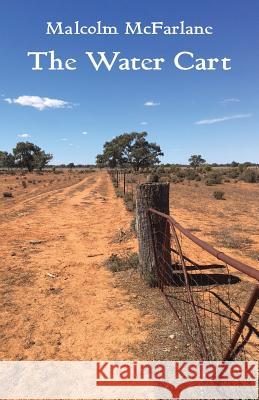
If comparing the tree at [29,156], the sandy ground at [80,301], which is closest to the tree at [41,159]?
the tree at [29,156]

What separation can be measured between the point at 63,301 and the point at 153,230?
1.92 meters

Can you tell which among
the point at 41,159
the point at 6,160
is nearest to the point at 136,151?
the point at 41,159

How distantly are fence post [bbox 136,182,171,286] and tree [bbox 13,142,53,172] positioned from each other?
92478 mm

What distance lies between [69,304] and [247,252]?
4802 mm

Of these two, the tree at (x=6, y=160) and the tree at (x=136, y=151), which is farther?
the tree at (x=6, y=160)

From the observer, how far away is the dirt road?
4.39m

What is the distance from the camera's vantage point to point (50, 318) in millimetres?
5164

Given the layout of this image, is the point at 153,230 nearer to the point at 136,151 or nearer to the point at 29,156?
the point at 136,151

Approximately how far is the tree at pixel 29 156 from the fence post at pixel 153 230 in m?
92.5

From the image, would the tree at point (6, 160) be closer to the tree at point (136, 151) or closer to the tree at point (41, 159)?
the tree at point (41, 159)

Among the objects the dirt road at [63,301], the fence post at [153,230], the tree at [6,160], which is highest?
the tree at [6,160]

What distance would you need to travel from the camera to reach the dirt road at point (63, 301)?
14.4 feet

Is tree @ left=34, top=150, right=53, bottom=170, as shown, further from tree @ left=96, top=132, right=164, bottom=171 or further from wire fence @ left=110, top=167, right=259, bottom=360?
wire fence @ left=110, top=167, right=259, bottom=360

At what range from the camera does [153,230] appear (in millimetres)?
6078
